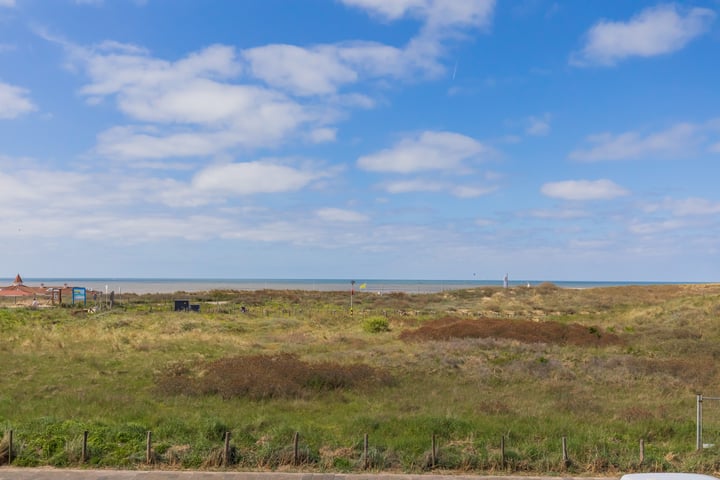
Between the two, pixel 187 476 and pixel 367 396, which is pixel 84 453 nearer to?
pixel 187 476

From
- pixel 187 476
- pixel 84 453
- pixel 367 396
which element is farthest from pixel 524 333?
pixel 84 453

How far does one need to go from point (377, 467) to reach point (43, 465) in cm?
690

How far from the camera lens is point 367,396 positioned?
18.6 metres

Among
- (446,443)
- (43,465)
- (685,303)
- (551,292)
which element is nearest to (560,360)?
(446,443)

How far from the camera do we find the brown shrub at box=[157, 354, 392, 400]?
18.7 meters

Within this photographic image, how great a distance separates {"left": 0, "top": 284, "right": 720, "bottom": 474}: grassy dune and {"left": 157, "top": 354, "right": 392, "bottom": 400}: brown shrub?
3.2 inches

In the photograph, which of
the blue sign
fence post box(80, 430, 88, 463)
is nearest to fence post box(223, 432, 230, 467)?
fence post box(80, 430, 88, 463)

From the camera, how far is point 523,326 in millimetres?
34312

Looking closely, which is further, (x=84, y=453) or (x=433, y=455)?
(x=84, y=453)

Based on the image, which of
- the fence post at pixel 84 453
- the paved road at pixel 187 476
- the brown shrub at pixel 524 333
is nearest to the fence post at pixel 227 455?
the paved road at pixel 187 476

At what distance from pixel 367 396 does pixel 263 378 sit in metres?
3.94

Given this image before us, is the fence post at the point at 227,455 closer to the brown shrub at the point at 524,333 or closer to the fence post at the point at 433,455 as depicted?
the fence post at the point at 433,455

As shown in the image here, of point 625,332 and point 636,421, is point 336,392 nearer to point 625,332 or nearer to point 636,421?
point 636,421

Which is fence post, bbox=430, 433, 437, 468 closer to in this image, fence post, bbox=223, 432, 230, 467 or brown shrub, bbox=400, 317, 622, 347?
fence post, bbox=223, 432, 230, 467
